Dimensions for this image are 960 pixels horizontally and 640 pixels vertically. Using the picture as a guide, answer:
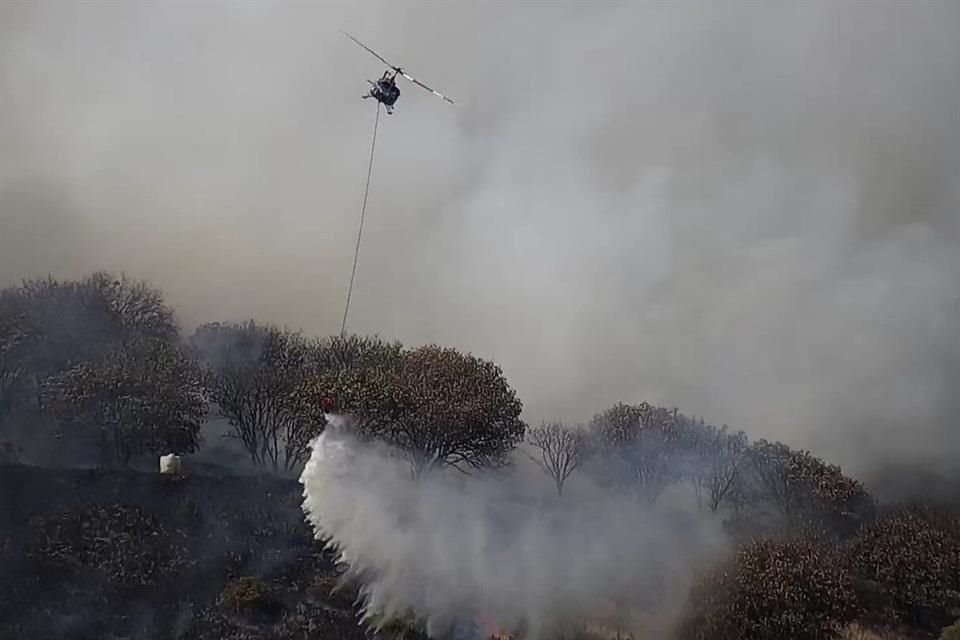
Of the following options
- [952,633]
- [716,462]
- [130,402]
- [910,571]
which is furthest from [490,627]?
[716,462]

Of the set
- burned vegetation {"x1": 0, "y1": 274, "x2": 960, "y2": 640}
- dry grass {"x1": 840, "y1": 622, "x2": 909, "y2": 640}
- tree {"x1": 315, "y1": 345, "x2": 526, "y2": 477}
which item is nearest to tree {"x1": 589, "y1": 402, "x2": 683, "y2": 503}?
burned vegetation {"x1": 0, "y1": 274, "x2": 960, "y2": 640}

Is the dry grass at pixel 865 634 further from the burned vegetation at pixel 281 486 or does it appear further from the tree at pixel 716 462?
the tree at pixel 716 462

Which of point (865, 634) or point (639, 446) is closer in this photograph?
point (865, 634)

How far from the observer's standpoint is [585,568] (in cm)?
4562

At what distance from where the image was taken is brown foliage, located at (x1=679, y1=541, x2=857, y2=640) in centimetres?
3975

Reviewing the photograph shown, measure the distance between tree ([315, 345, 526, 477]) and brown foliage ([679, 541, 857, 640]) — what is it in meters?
16.4

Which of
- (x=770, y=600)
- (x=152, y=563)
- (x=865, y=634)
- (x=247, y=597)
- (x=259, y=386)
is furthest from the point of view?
(x=259, y=386)

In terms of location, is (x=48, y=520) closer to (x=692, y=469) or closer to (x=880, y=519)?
(x=692, y=469)

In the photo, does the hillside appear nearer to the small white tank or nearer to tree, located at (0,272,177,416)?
the small white tank

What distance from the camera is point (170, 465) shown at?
191 feet

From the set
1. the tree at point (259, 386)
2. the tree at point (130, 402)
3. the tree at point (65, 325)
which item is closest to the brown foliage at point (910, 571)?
the tree at point (259, 386)

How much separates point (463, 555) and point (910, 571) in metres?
24.4

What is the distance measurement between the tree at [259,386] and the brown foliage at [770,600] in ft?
100

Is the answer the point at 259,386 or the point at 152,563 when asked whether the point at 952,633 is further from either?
the point at 259,386
